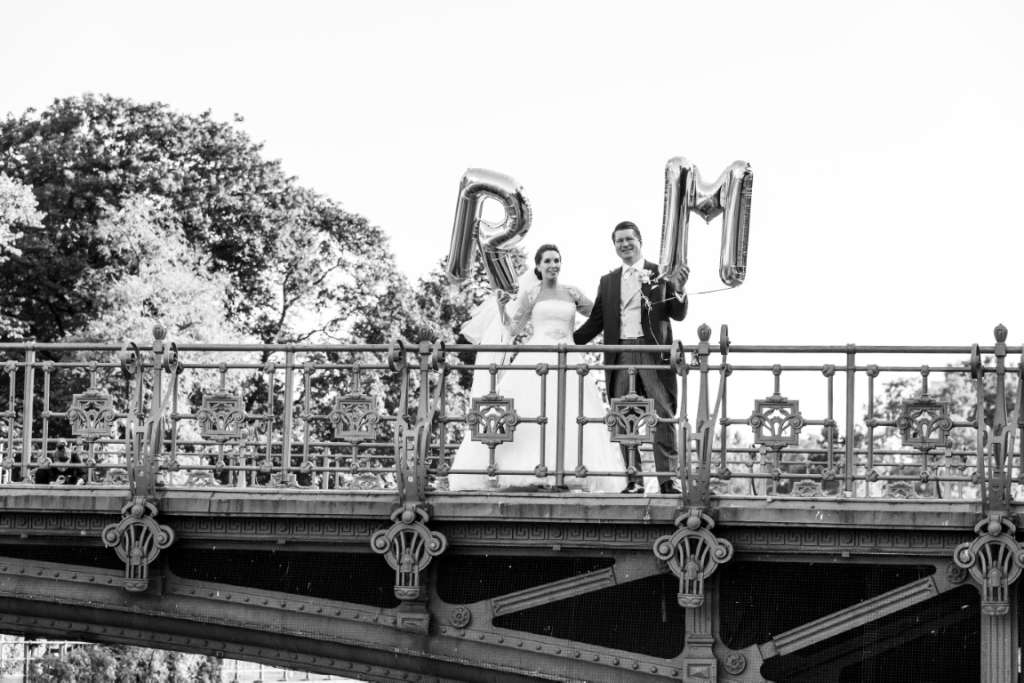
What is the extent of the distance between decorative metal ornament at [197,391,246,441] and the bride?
2.16 m

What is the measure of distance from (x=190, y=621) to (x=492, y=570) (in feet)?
8.16

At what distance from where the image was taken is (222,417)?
586 inches

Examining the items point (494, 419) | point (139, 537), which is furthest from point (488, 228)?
point (139, 537)

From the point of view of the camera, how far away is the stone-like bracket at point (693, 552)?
1397 centimetres

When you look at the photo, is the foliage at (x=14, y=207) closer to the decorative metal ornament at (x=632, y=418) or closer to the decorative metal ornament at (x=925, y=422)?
the decorative metal ornament at (x=632, y=418)

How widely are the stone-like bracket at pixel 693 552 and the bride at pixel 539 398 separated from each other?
6.51 ft

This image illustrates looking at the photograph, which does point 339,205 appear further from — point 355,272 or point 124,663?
point 124,663

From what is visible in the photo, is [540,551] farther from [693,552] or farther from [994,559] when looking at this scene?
[994,559]

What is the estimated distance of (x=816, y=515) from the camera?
13930 mm

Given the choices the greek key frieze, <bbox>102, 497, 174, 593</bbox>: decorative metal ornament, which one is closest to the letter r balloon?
<bbox>102, 497, 174, 593</bbox>: decorative metal ornament

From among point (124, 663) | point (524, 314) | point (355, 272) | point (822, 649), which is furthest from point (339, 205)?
point (822, 649)

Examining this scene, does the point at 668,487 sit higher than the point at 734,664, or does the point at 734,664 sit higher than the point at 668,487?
the point at 668,487

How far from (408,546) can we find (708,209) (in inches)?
149

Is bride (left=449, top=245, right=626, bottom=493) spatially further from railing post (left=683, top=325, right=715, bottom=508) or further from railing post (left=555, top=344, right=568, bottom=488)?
railing post (left=683, top=325, right=715, bottom=508)
